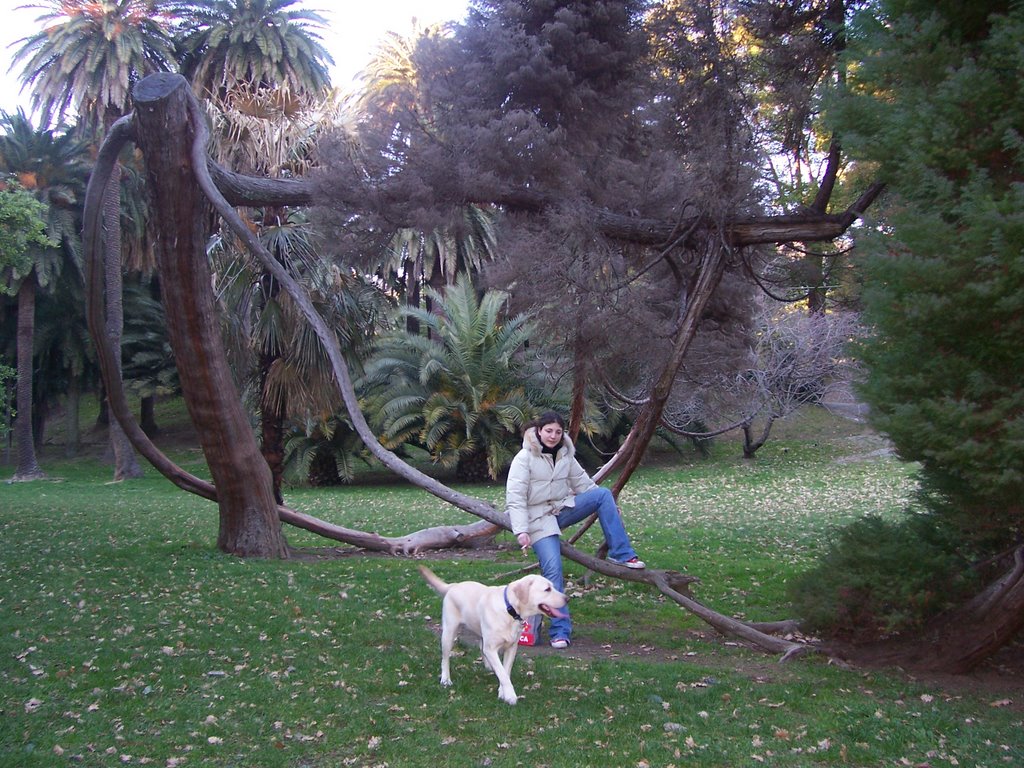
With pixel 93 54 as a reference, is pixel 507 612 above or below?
below

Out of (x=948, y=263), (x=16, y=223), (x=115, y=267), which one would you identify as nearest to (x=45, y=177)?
(x=115, y=267)

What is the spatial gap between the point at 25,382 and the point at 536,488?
26.6 metres

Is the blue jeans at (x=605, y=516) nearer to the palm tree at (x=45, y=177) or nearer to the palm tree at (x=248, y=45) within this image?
the palm tree at (x=248, y=45)

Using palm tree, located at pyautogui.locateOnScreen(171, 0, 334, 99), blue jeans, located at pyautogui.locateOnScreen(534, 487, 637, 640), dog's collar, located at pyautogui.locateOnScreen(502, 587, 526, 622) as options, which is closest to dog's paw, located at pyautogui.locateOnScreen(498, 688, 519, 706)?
dog's collar, located at pyautogui.locateOnScreen(502, 587, 526, 622)

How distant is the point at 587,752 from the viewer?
4.84 metres

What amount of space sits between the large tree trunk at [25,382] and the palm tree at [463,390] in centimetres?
1174

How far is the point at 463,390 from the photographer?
81.1 feet

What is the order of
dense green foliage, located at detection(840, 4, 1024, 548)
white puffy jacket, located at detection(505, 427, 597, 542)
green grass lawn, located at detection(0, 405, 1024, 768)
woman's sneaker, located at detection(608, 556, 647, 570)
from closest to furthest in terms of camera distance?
green grass lawn, located at detection(0, 405, 1024, 768) → dense green foliage, located at detection(840, 4, 1024, 548) → white puffy jacket, located at detection(505, 427, 597, 542) → woman's sneaker, located at detection(608, 556, 647, 570)

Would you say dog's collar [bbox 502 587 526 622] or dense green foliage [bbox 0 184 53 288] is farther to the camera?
dense green foliage [bbox 0 184 53 288]

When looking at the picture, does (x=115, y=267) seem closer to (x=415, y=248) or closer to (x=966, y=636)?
(x=415, y=248)

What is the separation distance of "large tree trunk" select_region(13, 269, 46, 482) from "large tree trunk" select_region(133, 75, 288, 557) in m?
21.0

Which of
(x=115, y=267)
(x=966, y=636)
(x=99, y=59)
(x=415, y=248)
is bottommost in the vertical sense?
(x=966, y=636)

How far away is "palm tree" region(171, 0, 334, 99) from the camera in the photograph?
27031 mm

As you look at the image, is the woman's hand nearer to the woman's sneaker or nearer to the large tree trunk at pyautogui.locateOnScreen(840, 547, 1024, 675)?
the woman's sneaker
